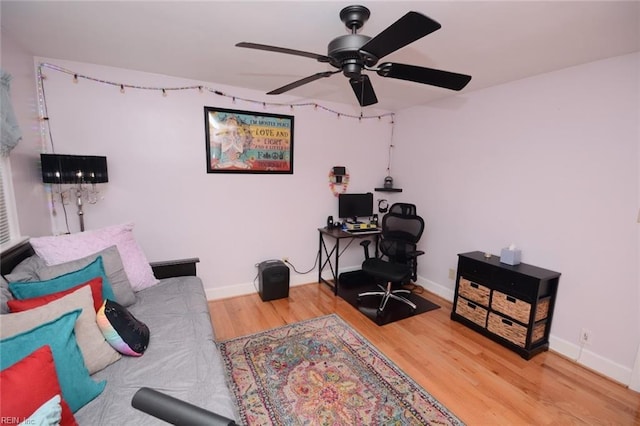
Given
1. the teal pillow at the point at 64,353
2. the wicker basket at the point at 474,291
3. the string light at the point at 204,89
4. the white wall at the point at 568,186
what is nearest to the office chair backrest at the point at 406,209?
the white wall at the point at 568,186

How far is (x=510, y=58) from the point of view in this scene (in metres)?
2.21

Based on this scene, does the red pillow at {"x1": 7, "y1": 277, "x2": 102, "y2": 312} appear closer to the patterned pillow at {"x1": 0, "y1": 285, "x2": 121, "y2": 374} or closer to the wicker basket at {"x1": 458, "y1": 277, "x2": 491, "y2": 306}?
the patterned pillow at {"x1": 0, "y1": 285, "x2": 121, "y2": 374}

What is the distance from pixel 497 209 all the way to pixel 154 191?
3.50m

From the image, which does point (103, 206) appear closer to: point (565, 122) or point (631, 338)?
point (565, 122)

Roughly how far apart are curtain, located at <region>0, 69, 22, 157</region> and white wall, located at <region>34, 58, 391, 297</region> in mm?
823

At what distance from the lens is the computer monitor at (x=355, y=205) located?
384 centimetres

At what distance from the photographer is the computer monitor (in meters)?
3.84

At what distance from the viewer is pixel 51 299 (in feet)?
4.47

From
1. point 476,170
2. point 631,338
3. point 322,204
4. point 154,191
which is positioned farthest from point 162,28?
point 631,338

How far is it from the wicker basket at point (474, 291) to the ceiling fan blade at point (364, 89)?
1.98 metres

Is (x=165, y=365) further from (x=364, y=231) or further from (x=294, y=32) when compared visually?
(x=364, y=231)

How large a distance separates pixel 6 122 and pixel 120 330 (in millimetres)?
1414

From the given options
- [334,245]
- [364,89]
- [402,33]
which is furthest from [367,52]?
[334,245]

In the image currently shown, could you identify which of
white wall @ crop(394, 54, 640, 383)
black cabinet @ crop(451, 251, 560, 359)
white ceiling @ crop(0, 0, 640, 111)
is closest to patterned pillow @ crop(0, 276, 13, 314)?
white ceiling @ crop(0, 0, 640, 111)
